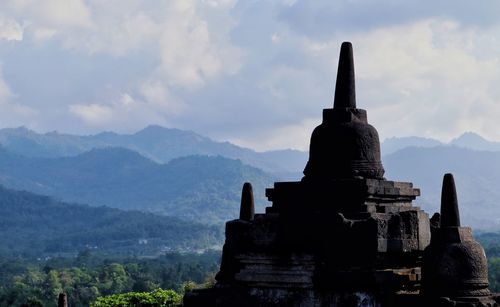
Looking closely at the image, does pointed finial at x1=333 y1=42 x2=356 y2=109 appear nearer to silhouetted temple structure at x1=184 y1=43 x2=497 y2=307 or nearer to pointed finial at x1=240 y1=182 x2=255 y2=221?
silhouetted temple structure at x1=184 y1=43 x2=497 y2=307

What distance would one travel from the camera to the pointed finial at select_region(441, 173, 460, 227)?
1200 centimetres

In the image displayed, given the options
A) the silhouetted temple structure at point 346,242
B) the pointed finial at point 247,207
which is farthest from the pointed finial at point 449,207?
the pointed finial at point 247,207

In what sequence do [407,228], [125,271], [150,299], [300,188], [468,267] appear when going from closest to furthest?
1. [468,267]
2. [407,228]
3. [300,188]
4. [150,299]
5. [125,271]

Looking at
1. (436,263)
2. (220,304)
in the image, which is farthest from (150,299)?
(436,263)

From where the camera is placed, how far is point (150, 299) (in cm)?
3903

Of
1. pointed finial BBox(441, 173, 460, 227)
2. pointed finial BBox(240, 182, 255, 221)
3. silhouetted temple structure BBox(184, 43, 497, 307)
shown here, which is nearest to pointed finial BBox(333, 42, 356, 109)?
silhouetted temple structure BBox(184, 43, 497, 307)

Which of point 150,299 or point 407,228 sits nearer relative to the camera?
point 407,228

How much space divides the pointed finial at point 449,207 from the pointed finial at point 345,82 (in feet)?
8.06

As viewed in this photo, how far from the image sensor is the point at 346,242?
489 inches

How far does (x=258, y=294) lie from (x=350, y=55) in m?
4.05

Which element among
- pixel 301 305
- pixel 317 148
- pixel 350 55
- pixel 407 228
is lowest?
pixel 301 305

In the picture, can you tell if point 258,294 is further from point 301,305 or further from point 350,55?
point 350,55

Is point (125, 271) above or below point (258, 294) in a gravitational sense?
above

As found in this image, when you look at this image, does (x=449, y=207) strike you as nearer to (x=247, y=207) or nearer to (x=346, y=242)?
(x=346, y=242)
